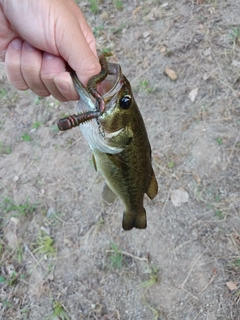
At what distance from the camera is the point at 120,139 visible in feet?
5.55

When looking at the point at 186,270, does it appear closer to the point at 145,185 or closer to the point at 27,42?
the point at 145,185

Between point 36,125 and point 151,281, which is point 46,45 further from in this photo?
point 36,125

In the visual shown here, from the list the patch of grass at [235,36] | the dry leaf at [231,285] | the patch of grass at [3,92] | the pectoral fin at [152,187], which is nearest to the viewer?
the pectoral fin at [152,187]

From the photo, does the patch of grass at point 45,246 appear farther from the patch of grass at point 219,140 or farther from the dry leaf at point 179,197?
Answer: the patch of grass at point 219,140

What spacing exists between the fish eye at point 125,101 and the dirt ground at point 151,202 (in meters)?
1.67

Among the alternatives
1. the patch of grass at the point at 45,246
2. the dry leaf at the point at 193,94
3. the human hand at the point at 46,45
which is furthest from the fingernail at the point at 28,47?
the dry leaf at the point at 193,94

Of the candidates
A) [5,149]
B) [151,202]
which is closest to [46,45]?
[151,202]

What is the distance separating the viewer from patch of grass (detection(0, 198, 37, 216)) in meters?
3.42

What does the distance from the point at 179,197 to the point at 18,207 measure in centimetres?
138

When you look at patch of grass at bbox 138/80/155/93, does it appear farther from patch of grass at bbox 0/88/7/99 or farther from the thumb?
the thumb

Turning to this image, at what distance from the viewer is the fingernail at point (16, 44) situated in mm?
1866

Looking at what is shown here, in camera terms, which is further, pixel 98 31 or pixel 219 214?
pixel 98 31

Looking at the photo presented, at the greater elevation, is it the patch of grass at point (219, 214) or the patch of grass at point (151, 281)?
the patch of grass at point (219, 214)

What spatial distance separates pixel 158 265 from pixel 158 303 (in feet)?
0.88
